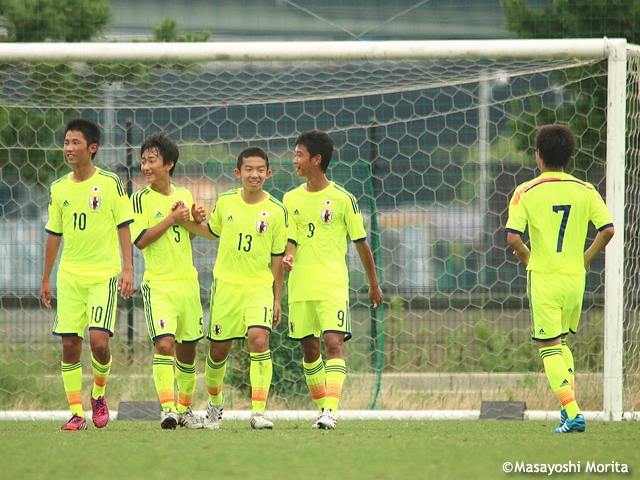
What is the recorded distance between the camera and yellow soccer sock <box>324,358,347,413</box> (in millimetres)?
6172

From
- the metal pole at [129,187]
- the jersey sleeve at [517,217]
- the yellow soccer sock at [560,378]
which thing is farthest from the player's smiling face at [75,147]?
the yellow soccer sock at [560,378]

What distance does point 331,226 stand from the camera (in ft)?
21.0

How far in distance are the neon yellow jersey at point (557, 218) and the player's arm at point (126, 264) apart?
93.9 inches

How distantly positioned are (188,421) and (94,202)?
157 centimetres

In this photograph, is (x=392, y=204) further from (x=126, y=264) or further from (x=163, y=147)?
(x=126, y=264)

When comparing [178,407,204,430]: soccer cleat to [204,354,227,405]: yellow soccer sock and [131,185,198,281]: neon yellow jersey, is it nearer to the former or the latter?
[204,354,227,405]: yellow soccer sock

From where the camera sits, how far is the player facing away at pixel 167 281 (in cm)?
613

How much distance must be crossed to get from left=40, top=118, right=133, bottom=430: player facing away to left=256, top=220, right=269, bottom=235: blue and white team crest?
0.84 metres

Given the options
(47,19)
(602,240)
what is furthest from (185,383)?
(47,19)

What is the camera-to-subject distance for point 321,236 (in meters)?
6.39

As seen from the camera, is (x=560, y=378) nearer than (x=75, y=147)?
Yes

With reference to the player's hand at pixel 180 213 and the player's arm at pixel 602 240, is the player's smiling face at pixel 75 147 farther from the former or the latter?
the player's arm at pixel 602 240

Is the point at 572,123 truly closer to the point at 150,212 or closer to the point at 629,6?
the point at 629,6

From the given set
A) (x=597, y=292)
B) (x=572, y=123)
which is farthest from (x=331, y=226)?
(x=597, y=292)
